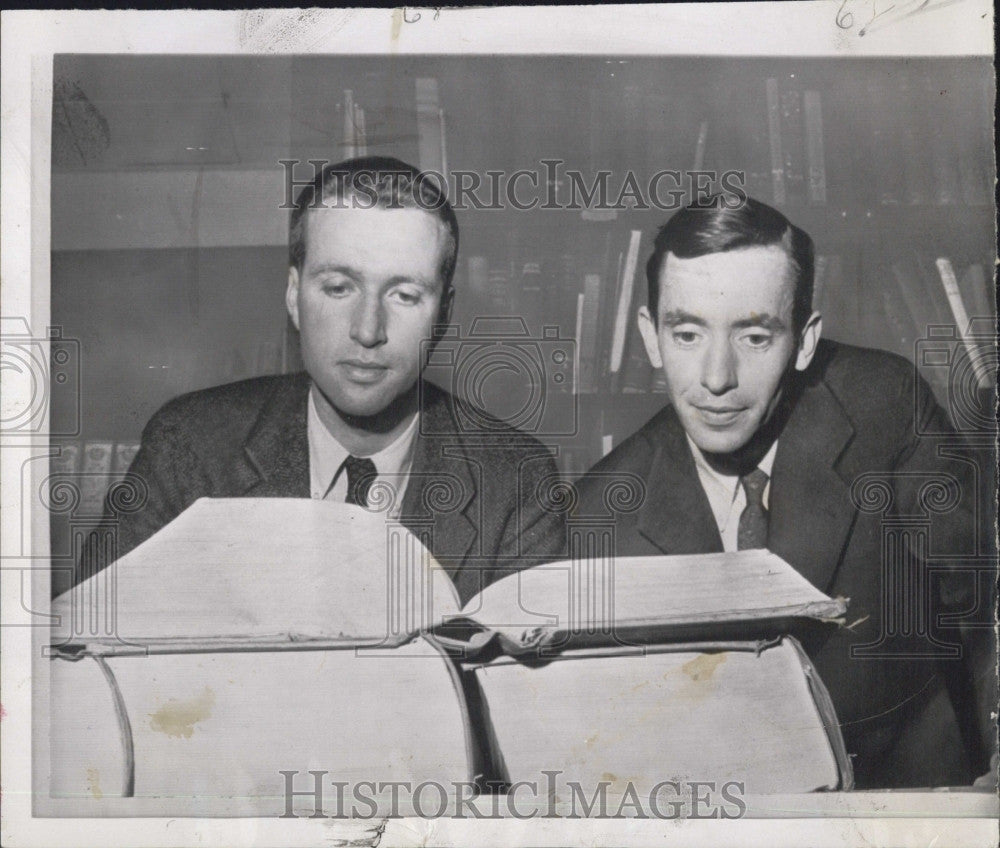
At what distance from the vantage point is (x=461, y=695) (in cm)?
207

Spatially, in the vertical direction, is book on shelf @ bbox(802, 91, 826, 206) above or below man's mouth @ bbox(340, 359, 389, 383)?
above

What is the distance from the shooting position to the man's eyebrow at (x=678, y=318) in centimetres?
207

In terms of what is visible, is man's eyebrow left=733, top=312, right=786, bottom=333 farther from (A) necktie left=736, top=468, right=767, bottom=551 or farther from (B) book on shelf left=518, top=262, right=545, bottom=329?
(B) book on shelf left=518, top=262, right=545, bottom=329

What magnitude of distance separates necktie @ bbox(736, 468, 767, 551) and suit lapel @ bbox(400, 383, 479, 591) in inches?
27.0

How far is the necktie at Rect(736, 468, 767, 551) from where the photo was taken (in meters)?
2.09

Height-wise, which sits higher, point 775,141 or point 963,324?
point 775,141

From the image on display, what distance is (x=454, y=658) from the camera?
2.07 meters

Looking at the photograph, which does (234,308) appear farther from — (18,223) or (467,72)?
(467,72)

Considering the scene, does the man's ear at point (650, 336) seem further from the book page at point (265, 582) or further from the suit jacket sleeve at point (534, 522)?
the book page at point (265, 582)

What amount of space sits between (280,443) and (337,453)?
15cm

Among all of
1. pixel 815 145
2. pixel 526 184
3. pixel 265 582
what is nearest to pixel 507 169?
pixel 526 184

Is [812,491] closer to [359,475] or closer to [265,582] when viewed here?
[359,475]

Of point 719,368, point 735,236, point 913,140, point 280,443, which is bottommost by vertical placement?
point 280,443

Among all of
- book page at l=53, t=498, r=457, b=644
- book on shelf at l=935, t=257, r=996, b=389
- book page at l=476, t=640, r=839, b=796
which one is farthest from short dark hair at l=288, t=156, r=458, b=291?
book on shelf at l=935, t=257, r=996, b=389
